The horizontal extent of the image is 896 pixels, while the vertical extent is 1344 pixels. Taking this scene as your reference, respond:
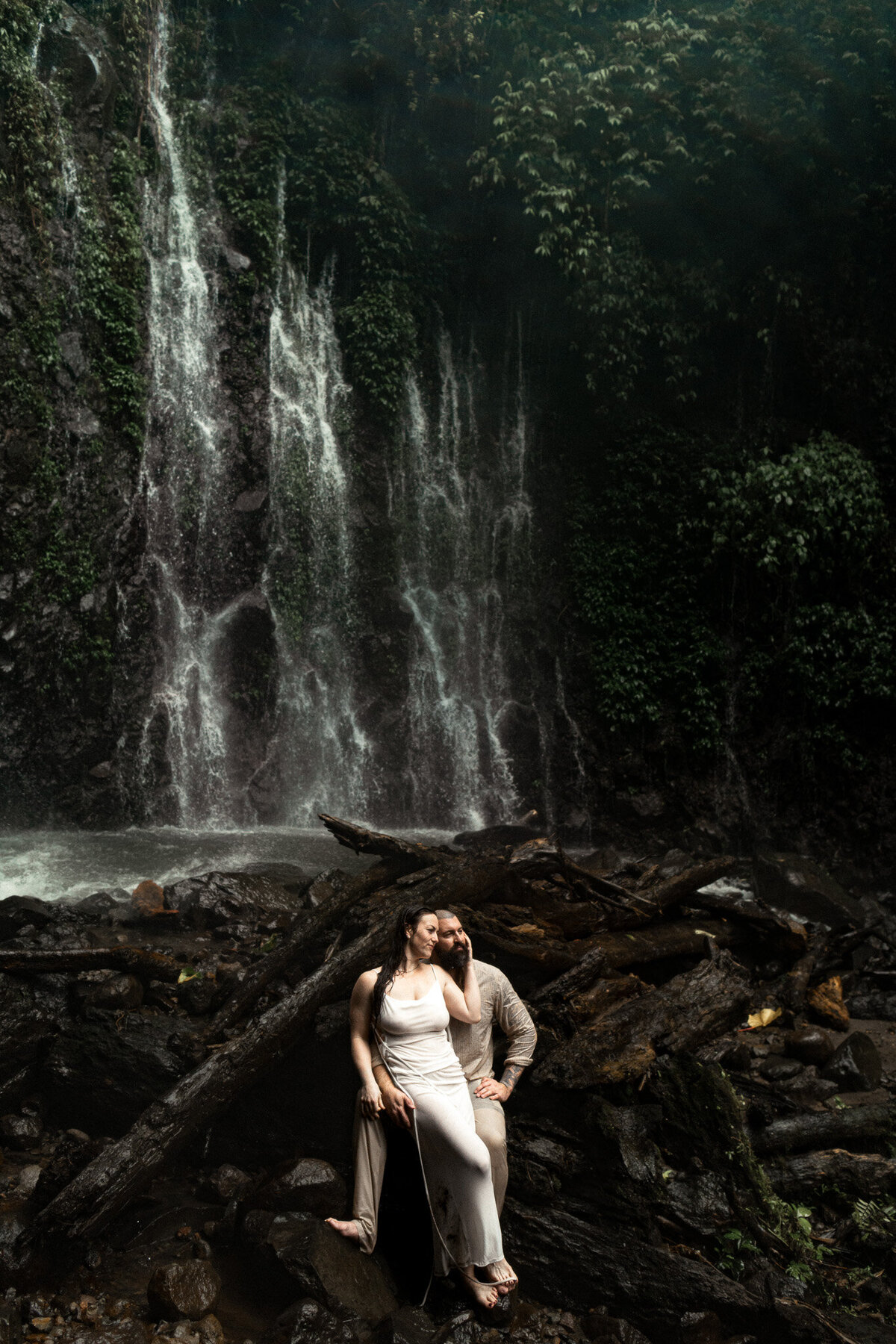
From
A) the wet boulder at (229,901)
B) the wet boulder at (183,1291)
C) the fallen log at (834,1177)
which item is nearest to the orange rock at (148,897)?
the wet boulder at (229,901)

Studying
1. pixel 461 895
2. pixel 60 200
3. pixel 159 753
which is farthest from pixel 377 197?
pixel 461 895

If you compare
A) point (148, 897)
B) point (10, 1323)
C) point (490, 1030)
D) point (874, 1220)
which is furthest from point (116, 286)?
point (874, 1220)

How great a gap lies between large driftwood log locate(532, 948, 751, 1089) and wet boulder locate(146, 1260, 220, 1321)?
1.94m

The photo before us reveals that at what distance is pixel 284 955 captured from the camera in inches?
235

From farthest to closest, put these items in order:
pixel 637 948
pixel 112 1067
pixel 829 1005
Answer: pixel 829 1005 → pixel 637 948 → pixel 112 1067

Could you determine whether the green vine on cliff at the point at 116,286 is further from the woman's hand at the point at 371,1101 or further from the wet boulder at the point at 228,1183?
the woman's hand at the point at 371,1101

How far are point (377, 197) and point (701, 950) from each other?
1574cm

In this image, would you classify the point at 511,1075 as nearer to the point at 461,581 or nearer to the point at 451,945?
the point at 451,945

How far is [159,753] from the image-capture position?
13828 millimetres

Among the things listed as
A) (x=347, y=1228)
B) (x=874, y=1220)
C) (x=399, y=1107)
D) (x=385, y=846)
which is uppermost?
(x=385, y=846)

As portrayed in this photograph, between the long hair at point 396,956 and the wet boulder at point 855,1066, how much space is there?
3953mm

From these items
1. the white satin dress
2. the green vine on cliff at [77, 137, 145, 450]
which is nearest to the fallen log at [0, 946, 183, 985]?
the white satin dress

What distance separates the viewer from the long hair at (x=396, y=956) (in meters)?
4.13

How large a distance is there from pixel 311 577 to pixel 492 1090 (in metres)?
12.2
